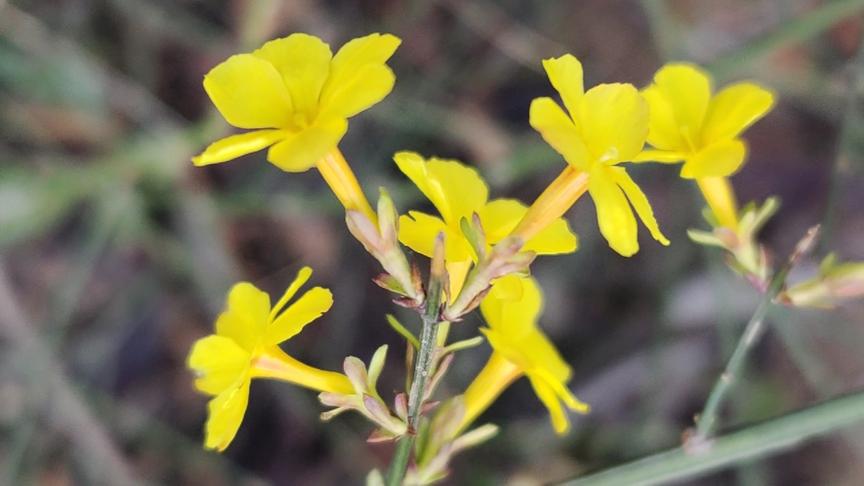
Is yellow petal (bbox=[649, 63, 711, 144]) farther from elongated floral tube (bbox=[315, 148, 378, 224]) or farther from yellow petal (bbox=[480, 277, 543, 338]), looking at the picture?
elongated floral tube (bbox=[315, 148, 378, 224])

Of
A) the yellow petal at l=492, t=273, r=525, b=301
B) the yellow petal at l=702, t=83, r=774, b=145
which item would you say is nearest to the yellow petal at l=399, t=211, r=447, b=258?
the yellow petal at l=492, t=273, r=525, b=301

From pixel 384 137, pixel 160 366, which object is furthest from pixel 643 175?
pixel 160 366

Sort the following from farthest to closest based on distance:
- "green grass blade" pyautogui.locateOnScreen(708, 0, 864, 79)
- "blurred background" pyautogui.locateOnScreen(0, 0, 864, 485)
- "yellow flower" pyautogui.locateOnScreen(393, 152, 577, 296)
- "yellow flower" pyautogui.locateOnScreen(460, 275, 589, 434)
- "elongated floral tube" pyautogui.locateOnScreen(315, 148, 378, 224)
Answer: "blurred background" pyautogui.locateOnScreen(0, 0, 864, 485)
"green grass blade" pyautogui.locateOnScreen(708, 0, 864, 79)
"yellow flower" pyautogui.locateOnScreen(460, 275, 589, 434)
"elongated floral tube" pyautogui.locateOnScreen(315, 148, 378, 224)
"yellow flower" pyautogui.locateOnScreen(393, 152, 577, 296)

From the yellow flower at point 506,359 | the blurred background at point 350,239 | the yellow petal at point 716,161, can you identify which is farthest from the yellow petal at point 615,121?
the blurred background at point 350,239

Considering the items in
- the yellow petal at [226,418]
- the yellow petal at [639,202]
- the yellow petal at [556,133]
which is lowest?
the yellow petal at [226,418]

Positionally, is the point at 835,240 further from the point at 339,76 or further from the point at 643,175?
the point at 339,76

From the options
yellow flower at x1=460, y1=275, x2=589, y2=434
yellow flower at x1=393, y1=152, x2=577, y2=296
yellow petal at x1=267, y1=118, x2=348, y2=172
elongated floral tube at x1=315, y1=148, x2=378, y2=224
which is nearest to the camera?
yellow petal at x1=267, y1=118, x2=348, y2=172

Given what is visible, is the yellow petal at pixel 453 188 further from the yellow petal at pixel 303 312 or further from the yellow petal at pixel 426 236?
the yellow petal at pixel 303 312

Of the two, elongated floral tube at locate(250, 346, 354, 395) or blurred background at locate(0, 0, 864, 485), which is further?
blurred background at locate(0, 0, 864, 485)
